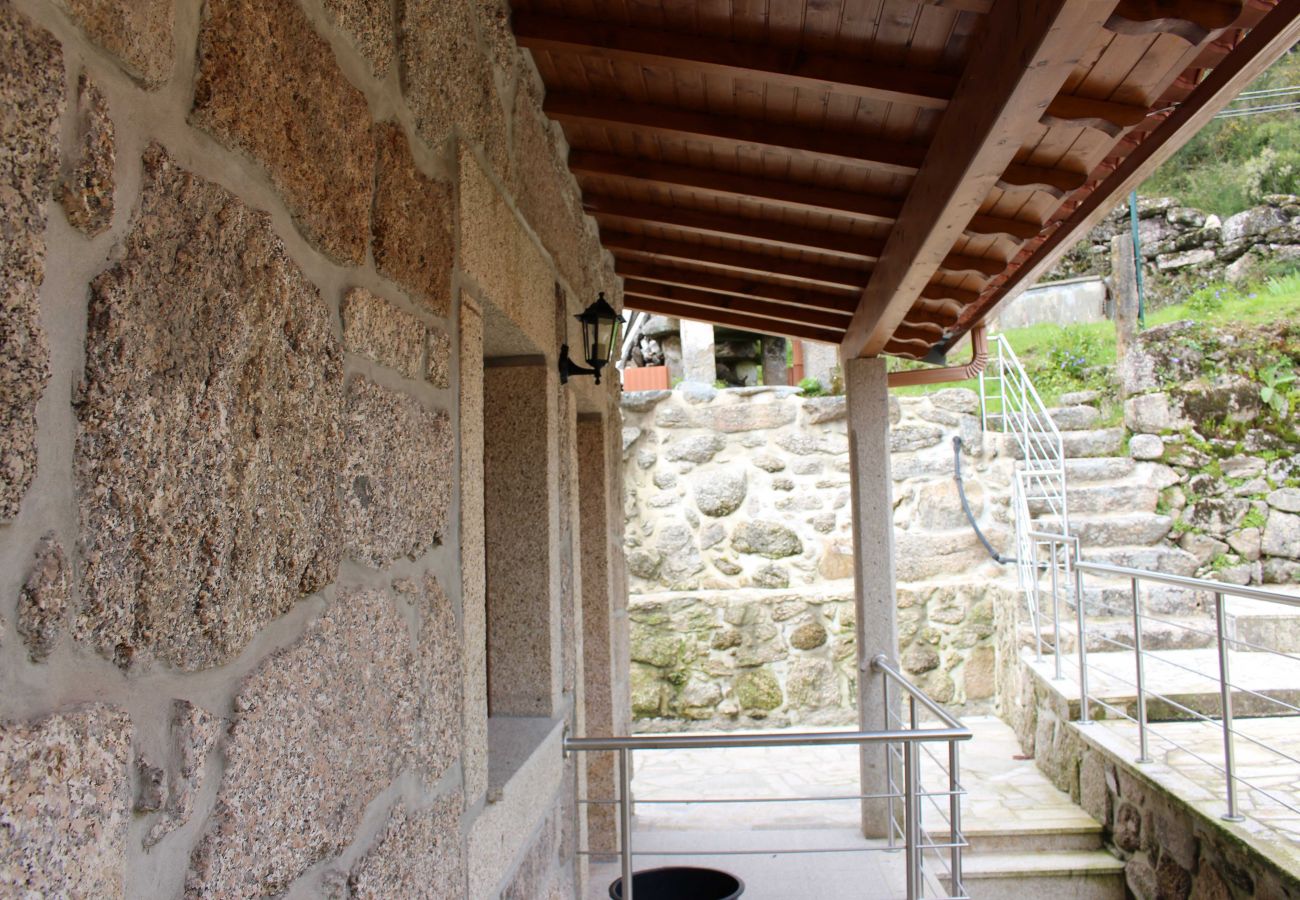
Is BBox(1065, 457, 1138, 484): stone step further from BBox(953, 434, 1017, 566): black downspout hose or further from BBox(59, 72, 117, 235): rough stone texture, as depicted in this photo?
BBox(59, 72, 117, 235): rough stone texture

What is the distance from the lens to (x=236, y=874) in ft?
2.91

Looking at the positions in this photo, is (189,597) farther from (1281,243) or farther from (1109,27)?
(1281,243)

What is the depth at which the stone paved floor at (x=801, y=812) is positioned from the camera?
4.12m

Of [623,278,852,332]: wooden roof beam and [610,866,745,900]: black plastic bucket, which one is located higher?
[623,278,852,332]: wooden roof beam

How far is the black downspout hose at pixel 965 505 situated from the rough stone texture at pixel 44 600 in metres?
6.73

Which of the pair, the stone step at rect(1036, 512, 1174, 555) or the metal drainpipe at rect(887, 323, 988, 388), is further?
the stone step at rect(1036, 512, 1174, 555)

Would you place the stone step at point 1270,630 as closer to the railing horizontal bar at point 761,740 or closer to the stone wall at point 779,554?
the stone wall at point 779,554

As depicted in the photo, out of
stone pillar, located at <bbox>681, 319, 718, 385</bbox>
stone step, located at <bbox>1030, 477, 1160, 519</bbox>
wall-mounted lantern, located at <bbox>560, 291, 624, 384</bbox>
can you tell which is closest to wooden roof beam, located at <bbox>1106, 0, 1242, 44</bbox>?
wall-mounted lantern, located at <bbox>560, 291, 624, 384</bbox>

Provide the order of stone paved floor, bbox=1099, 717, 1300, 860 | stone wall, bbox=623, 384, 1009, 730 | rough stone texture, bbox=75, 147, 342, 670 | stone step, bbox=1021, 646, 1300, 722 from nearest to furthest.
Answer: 1. rough stone texture, bbox=75, 147, 342, 670
2. stone paved floor, bbox=1099, 717, 1300, 860
3. stone step, bbox=1021, 646, 1300, 722
4. stone wall, bbox=623, 384, 1009, 730

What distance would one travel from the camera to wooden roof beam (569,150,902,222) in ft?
10.0

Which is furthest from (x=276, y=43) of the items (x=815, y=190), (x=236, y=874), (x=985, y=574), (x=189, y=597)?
(x=985, y=574)

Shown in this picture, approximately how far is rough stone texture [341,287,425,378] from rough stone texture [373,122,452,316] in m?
0.06

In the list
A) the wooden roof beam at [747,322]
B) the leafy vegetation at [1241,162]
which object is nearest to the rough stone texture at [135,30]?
the wooden roof beam at [747,322]

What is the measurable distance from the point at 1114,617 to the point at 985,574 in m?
0.89
